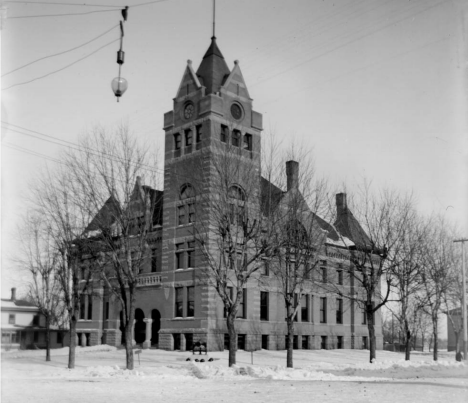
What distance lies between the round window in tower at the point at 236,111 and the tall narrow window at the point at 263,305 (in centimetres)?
1375

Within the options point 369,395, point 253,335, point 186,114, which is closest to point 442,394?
point 369,395

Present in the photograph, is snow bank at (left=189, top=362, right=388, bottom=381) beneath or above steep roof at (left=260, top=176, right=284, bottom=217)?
beneath

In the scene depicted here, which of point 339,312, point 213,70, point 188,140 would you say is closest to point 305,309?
point 339,312

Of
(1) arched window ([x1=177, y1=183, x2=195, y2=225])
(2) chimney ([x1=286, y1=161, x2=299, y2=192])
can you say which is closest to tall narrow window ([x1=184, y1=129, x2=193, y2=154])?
(1) arched window ([x1=177, y1=183, x2=195, y2=225])

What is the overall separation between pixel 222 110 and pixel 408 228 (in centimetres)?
1631

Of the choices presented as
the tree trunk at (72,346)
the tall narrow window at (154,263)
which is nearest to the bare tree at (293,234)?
the tree trunk at (72,346)

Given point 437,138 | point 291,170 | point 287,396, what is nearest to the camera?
point 287,396

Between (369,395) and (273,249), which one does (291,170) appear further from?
(369,395)

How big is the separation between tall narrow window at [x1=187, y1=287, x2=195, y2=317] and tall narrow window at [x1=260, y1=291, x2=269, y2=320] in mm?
5853

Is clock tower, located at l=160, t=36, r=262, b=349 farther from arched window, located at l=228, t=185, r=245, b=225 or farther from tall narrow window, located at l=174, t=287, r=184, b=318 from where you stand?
arched window, located at l=228, t=185, r=245, b=225

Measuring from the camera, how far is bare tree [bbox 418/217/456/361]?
35.4 metres

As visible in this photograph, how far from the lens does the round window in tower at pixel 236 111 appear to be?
42.9 metres

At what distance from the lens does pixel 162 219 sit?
4559 cm

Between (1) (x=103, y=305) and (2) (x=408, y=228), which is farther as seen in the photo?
(1) (x=103, y=305)
